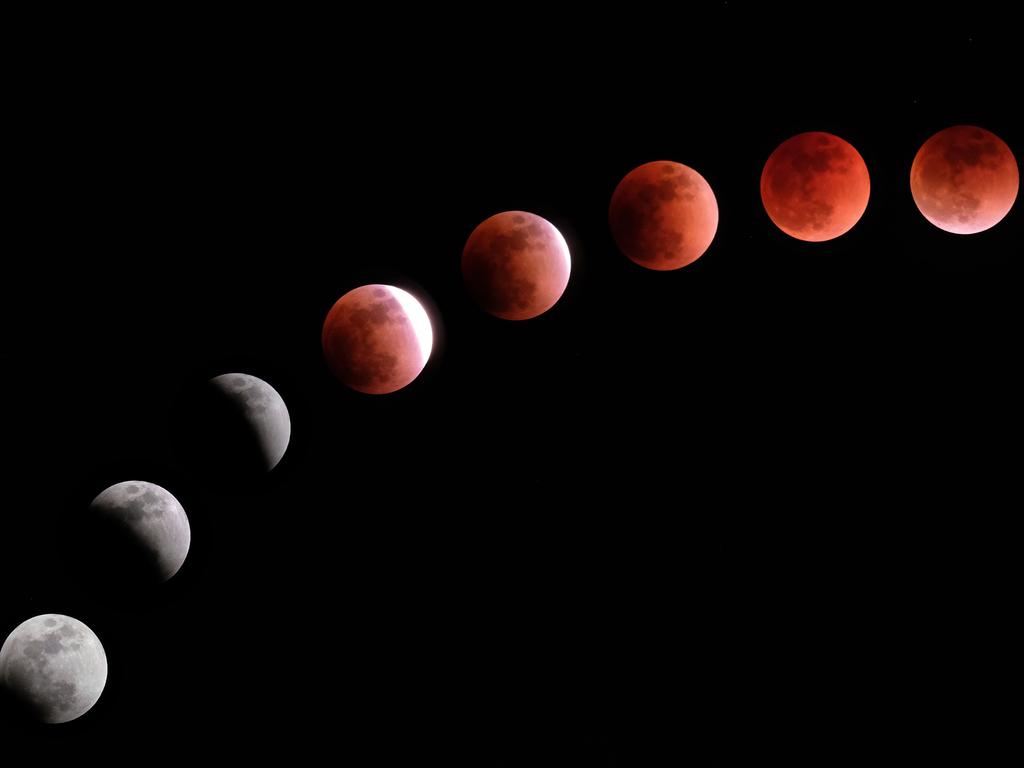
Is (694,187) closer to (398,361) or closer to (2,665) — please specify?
(398,361)

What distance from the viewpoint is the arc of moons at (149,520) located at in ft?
13.9

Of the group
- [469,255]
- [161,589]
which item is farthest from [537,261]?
[161,589]

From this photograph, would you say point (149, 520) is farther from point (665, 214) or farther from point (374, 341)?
point (665, 214)

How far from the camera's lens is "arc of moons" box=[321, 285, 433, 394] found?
14.3 feet

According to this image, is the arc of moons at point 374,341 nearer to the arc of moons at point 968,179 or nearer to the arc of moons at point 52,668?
the arc of moons at point 52,668

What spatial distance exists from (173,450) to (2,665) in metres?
1.03

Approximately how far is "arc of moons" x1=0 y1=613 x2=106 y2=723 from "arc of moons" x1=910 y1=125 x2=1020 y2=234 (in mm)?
3880

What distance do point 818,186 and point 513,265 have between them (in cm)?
129

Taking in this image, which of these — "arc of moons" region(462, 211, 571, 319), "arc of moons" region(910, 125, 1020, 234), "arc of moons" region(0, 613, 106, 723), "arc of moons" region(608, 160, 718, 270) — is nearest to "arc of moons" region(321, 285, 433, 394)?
"arc of moons" region(462, 211, 571, 319)

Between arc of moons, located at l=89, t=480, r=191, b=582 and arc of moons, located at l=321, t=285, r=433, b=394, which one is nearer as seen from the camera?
arc of moons, located at l=89, t=480, r=191, b=582

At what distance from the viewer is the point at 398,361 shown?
14.3 ft

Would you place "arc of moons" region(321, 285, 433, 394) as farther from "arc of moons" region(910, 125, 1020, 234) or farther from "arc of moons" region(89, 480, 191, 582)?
"arc of moons" region(910, 125, 1020, 234)

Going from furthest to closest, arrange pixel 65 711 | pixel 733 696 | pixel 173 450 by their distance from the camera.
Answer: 1. pixel 733 696
2. pixel 173 450
3. pixel 65 711

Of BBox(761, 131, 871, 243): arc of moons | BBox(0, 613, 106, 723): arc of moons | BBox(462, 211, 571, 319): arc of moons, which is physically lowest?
BBox(0, 613, 106, 723): arc of moons
